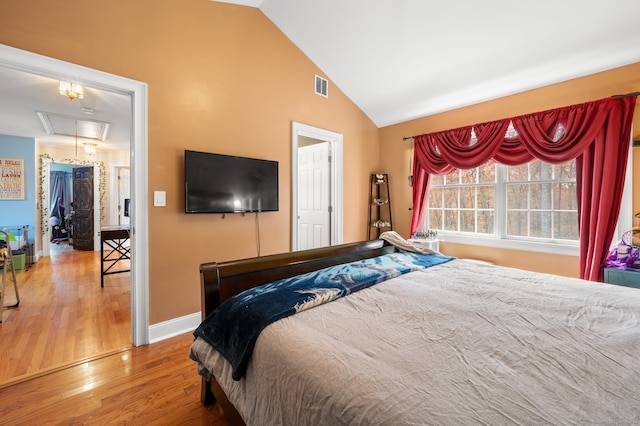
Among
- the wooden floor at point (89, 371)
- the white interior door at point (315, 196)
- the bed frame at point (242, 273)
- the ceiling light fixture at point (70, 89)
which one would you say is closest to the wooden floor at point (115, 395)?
the wooden floor at point (89, 371)

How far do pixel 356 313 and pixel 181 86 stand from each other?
97.2 inches

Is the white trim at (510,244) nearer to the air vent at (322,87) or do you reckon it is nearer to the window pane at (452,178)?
the window pane at (452,178)

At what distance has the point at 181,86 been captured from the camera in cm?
255

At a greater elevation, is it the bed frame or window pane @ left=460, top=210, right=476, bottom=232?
window pane @ left=460, top=210, right=476, bottom=232

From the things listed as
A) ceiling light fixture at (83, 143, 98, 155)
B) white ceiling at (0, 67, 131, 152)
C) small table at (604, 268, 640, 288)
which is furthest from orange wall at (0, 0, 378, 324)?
ceiling light fixture at (83, 143, 98, 155)

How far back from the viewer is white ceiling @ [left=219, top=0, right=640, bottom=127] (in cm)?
241

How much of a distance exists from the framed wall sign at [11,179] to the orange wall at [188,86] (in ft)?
15.6

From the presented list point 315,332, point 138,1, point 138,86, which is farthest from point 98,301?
point 315,332

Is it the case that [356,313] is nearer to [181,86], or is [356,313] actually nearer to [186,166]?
[186,166]

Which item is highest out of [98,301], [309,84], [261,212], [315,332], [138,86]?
[309,84]

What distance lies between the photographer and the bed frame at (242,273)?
1482 millimetres

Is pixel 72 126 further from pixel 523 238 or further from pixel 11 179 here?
pixel 523 238

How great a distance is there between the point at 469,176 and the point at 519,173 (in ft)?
1.79

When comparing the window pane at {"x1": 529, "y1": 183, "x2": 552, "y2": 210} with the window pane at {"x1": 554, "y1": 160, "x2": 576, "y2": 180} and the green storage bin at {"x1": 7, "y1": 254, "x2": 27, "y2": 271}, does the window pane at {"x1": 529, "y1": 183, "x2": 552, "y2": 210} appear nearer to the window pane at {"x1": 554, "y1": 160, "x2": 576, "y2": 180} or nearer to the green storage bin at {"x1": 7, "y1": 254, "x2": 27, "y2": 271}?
the window pane at {"x1": 554, "y1": 160, "x2": 576, "y2": 180}
